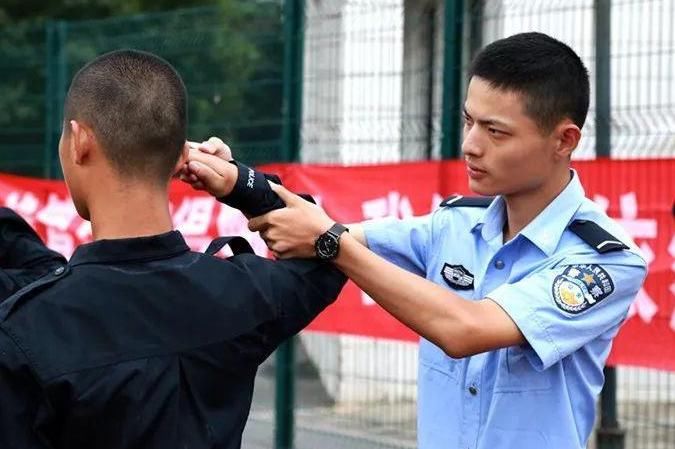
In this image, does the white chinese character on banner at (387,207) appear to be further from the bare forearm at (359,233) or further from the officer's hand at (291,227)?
the officer's hand at (291,227)

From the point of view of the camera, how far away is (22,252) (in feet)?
10.6

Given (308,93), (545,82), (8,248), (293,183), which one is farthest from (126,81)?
(308,93)

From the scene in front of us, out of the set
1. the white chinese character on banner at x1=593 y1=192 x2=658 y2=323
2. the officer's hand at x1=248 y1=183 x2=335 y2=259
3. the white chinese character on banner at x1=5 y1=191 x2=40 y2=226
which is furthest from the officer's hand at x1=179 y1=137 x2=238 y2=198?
the white chinese character on banner at x1=5 y1=191 x2=40 y2=226

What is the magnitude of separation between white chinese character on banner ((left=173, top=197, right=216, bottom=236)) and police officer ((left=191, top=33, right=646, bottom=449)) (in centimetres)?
405

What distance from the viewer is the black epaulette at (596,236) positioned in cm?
259

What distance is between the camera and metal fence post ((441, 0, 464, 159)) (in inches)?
237

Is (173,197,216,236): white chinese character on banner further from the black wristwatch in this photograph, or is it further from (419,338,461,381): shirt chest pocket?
the black wristwatch

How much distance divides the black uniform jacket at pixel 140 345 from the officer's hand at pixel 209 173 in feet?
0.54

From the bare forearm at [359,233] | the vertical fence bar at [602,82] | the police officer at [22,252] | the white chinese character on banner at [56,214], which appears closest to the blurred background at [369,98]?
the vertical fence bar at [602,82]

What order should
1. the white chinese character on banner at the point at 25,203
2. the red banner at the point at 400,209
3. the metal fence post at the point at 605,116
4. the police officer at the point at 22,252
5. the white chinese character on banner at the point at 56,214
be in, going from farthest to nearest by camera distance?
the white chinese character on banner at the point at 25,203 → the white chinese character on banner at the point at 56,214 → the metal fence post at the point at 605,116 → the red banner at the point at 400,209 → the police officer at the point at 22,252

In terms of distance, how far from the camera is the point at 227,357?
2283 millimetres

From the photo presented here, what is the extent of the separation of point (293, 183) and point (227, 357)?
408 cm

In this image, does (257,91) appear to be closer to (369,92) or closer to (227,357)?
(369,92)

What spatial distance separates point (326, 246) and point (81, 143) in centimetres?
51
